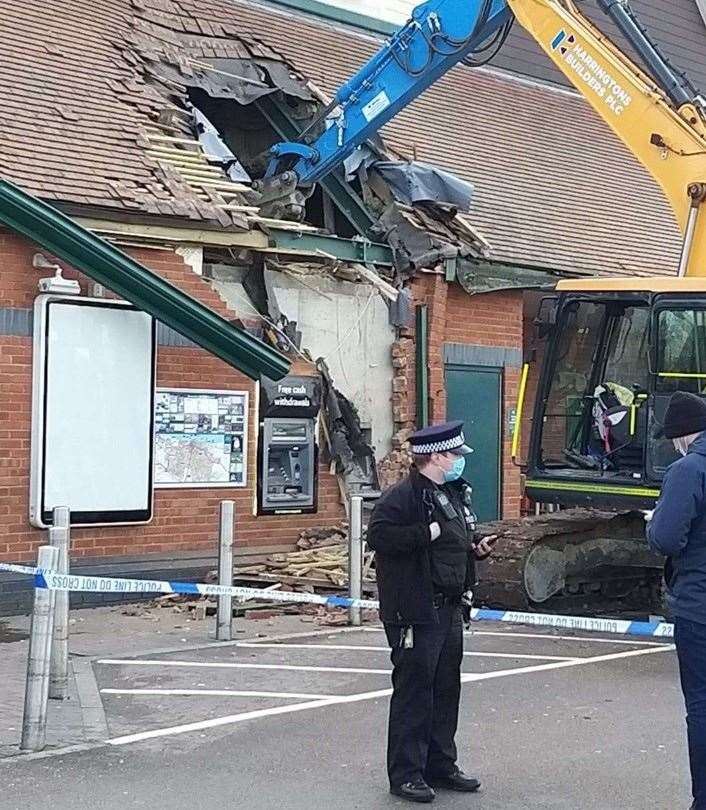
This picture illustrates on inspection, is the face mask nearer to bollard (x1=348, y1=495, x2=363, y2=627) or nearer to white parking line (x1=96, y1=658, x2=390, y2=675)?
white parking line (x1=96, y1=658, x2=390, y2=675)

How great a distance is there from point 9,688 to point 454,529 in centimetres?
390

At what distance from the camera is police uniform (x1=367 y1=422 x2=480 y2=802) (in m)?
6.61

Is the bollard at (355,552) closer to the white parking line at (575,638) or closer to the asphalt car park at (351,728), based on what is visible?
the asphalt car park at (351,728)

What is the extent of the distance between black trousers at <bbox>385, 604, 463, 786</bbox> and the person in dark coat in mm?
1230

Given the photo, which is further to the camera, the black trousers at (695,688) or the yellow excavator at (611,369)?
the yellow excavator at (611,369)

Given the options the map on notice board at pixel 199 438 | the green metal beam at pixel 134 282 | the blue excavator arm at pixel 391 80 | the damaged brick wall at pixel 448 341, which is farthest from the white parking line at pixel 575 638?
the blue excavator arm at pixel 391 80

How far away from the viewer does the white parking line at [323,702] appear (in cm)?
789

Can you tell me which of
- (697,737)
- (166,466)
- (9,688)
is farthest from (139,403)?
(697,737)

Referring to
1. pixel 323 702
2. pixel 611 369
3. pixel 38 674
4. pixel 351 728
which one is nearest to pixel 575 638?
pixel 611 369

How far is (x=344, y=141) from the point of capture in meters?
15.3

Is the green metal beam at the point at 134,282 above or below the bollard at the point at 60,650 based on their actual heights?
above

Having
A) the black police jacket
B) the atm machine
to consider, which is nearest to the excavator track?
the atm machine

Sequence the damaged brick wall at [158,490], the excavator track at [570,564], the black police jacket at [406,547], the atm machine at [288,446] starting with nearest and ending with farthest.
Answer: the black police jacket at [406,547] → the excavator track at [570,564] → the damaged brick wall at [158,490] → the atm machine at [288,446]

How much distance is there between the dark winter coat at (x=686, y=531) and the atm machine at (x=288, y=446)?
27.1ft
